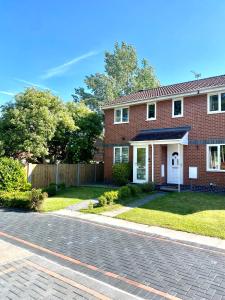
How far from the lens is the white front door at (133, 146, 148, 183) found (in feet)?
61.6

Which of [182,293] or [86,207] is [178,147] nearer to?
[86,207]

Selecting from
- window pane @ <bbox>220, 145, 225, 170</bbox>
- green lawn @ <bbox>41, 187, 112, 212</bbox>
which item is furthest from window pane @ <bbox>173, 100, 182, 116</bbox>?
green lawn @ <bbox>41, 187, 112, 212</bbox>

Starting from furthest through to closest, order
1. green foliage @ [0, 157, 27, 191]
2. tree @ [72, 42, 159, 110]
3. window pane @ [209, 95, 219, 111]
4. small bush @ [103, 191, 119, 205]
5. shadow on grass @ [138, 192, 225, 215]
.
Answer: tree @ [72, 42, 159, 110], window pane @ [209, 95, 219, 111], green foliage @ [0, 157, 27, 191], small bush @ [103, 191, 119, 205], shadow on grass @ [138, 192, 225, 215]

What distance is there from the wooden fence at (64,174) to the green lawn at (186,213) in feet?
30.8

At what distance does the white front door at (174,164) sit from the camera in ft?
58.7

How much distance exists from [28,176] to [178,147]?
1048 centimetres

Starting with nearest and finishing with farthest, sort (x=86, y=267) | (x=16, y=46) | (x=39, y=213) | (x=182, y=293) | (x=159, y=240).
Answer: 1. (x=182, y=293)
2. (x=86, y=267)
3. (x=159, y=240)
4. (x=39, y=213)
5. (x=16, y=46)

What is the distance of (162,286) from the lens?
4930mm

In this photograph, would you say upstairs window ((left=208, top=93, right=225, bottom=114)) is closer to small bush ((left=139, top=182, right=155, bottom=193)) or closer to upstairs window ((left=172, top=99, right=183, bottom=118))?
upstairs window ((left=172, top=99, right=183, bottom=118))

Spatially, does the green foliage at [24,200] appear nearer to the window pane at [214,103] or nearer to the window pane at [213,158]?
the window pane at [213,158]

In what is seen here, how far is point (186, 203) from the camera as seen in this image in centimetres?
1291

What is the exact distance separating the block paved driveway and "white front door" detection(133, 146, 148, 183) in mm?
9569

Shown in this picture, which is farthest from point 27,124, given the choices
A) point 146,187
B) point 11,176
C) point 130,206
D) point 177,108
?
point 177,108

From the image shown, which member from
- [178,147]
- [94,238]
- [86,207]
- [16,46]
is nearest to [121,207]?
[86,207]
